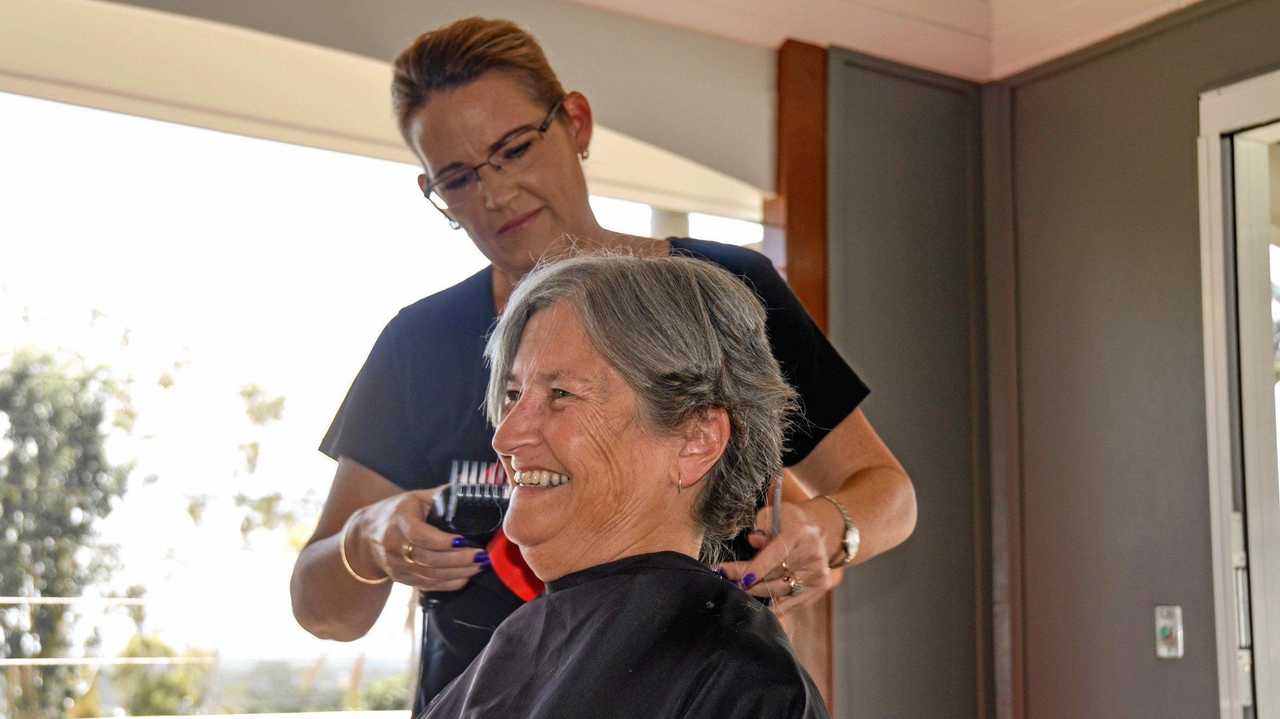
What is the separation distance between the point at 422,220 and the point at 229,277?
1.03 meters

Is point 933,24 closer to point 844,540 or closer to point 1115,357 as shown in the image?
point 1115,357

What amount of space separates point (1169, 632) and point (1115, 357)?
74 centimetres

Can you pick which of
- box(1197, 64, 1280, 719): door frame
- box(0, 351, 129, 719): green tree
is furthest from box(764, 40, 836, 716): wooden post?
box(0, 351, 129, 719): green tree

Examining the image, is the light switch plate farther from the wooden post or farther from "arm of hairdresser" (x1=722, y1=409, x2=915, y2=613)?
"arm of hairdresser" (x1=722, y1=409, x2=915, y2=613)

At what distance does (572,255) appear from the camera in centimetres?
154

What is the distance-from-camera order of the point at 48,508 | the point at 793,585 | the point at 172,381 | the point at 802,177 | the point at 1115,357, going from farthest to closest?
the point at 172,381, the point at 48,508, the point at 802,177, the point at 1115,357, the point at 793,585

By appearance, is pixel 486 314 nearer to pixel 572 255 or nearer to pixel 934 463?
pixel 572 255

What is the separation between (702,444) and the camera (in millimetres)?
1273

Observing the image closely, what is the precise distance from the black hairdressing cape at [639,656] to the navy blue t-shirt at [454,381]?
11.7 inches

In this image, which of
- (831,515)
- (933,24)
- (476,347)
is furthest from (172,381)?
(831,515)

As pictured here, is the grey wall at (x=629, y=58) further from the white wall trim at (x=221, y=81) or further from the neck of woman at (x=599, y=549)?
the neck of woman at (x=599, y=549)

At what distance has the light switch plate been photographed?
3.23 m

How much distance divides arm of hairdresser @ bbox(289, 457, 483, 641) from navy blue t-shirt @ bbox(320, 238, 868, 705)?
5cm

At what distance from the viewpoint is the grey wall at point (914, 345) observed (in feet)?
11.9
